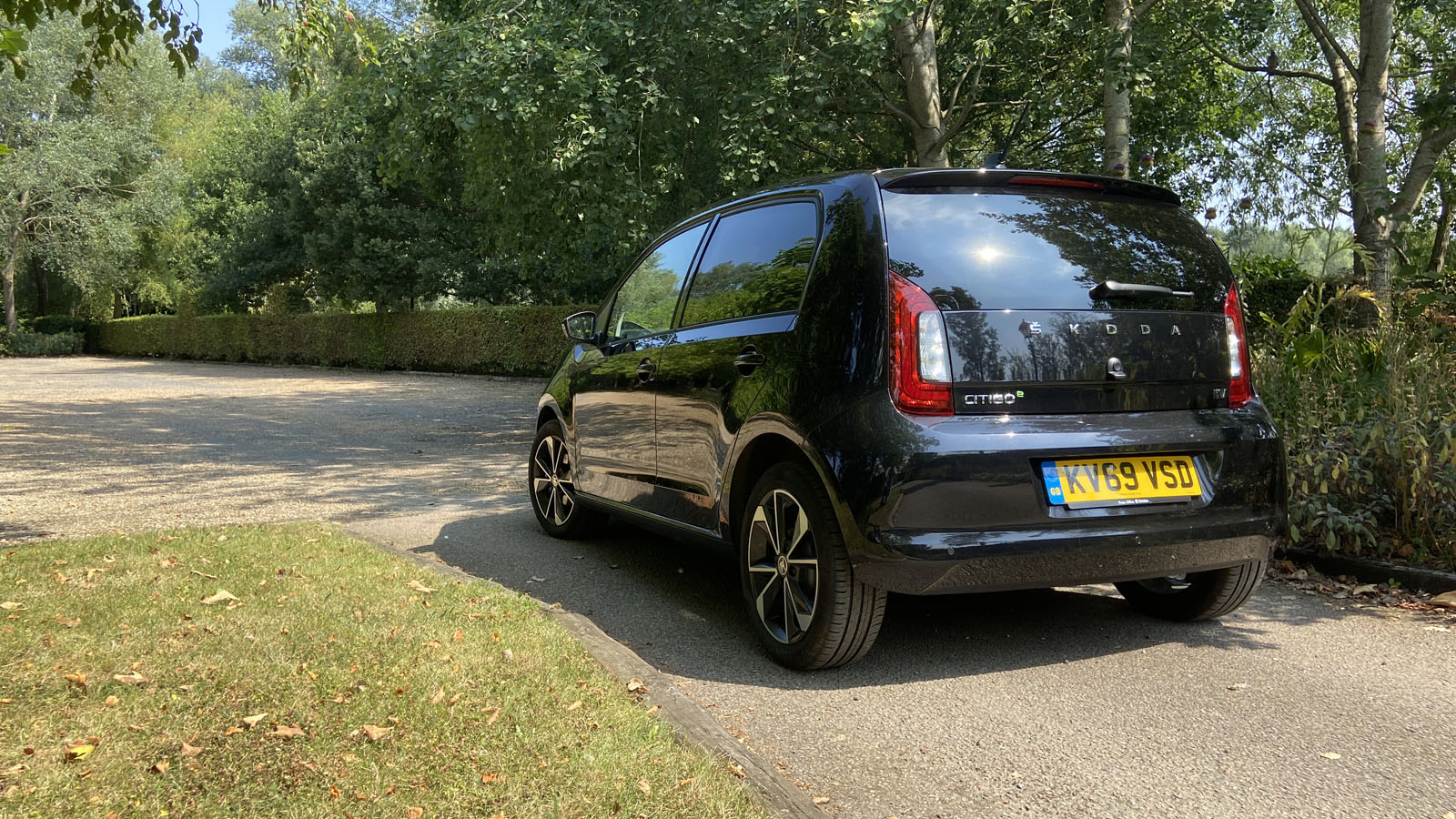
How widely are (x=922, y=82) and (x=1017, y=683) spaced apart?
29.6 feet

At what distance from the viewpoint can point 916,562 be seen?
3.57 metres

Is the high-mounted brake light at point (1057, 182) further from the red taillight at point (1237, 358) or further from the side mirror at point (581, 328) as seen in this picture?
the side mirror at point (581, 328)

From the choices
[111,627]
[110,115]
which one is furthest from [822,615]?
[110,115]

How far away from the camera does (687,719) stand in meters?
3.36

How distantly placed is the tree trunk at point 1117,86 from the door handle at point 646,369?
5.72 meters

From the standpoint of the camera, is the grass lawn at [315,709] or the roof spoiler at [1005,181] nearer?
the grass lawn at [315,709]

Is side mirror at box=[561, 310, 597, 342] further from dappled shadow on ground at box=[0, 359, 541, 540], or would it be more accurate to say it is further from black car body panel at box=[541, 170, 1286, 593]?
dappled shadow on ground at box=[0, 359, 541, 540]

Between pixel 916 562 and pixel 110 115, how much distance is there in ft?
171

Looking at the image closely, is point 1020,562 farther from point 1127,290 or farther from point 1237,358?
point 1237,358

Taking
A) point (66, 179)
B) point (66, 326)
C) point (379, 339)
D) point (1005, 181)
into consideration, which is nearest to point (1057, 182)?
point (1005, 181)

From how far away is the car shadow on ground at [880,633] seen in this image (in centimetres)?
417

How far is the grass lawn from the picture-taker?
2.76m

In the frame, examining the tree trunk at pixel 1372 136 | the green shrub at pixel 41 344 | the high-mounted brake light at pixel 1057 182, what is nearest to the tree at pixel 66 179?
the green shrub at pixel 41 344

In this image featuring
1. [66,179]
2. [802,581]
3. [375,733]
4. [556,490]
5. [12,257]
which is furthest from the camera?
[12,257]
